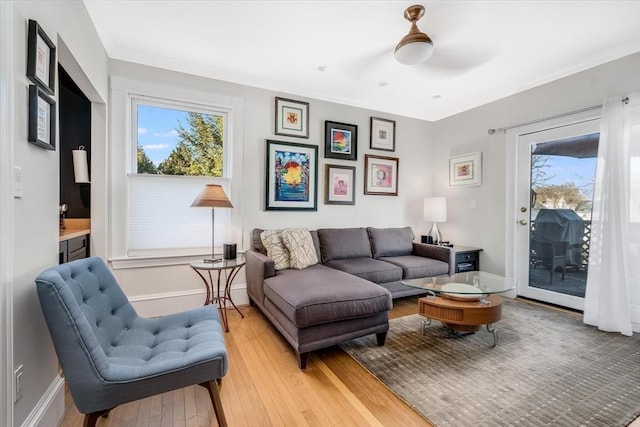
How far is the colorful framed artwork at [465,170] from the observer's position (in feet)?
12.7

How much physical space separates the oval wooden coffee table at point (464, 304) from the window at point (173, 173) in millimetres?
2158

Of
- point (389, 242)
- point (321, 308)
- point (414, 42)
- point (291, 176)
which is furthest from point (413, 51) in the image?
point (389, 242)

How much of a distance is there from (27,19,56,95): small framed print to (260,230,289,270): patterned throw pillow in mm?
1883

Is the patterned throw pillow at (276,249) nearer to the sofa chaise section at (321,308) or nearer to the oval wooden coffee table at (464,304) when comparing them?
the sofa chaise section at (321,308)

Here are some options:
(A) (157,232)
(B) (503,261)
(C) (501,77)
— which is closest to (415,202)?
(B) (503,261)

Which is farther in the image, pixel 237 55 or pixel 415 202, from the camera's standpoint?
pixel 415 202

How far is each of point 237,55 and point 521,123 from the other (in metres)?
3.26

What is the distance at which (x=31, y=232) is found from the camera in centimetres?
126

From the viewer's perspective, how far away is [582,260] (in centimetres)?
296

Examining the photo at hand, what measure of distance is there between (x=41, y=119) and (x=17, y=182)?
14.1 inches

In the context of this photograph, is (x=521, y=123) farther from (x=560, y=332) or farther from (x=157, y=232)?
(x=157, y=232)

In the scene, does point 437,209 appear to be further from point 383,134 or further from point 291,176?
point 291,176

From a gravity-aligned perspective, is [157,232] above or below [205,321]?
above

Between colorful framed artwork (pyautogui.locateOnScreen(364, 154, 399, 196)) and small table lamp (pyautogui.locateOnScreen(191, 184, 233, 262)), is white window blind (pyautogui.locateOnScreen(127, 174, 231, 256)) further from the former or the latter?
colorful framed artwork (pyautogui.locateOnScreen(364, 154, 399, 196))
